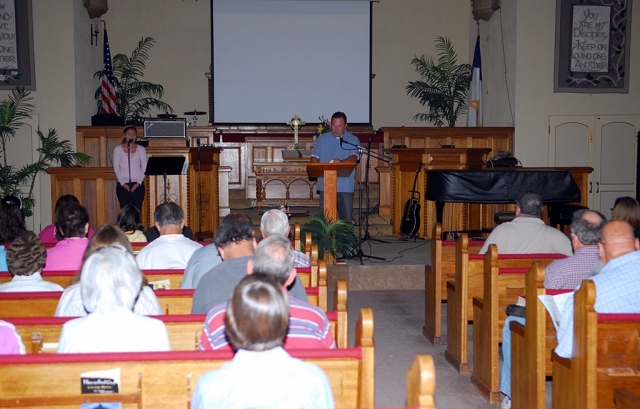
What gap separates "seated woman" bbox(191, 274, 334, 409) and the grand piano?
5.52 m

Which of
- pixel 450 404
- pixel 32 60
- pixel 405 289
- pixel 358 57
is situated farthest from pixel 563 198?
pixel 32 60

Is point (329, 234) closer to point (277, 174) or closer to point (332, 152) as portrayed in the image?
point (332, 152)

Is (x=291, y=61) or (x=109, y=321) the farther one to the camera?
(x=291, y=61)

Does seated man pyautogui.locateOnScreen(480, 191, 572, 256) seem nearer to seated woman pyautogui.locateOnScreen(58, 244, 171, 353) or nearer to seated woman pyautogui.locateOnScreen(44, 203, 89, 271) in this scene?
seated woman pyautogui.locateOnScreen(44, 203, 89, 271)

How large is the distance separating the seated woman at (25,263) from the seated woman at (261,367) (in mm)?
1861

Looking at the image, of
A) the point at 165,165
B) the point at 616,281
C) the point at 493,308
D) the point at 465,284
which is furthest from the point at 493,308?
the point at 165,165

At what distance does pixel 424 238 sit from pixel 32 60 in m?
6.37

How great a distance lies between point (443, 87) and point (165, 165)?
21.0 feet

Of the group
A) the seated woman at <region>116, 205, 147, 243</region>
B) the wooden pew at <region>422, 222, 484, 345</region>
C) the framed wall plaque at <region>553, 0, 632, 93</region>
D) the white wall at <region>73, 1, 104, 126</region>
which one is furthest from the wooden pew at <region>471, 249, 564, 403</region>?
the white wall at <region>73, 1, 104, 126</region>

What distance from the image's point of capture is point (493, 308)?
4242 mm

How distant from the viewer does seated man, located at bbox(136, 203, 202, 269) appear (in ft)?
14.4

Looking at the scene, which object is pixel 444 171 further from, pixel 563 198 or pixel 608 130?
pixel 608 130

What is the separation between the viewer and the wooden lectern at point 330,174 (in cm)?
672

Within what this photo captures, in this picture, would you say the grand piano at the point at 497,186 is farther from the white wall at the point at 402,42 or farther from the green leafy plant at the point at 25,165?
the white wall at the point at 402,42
